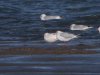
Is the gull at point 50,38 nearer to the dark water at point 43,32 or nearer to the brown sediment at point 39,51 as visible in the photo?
the dark water at point 43,32

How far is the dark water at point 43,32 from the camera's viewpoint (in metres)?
11.5

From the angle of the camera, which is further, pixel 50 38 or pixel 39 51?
pixel 50 38

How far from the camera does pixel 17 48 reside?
14250mm

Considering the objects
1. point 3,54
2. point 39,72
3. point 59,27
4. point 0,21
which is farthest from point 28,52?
point 0,21

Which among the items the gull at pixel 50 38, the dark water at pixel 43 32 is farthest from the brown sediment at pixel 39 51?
the gull at pixel 50 38

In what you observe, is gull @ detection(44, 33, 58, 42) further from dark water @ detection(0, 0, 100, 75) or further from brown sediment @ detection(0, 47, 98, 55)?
brown sediment @ detection(0, 47, 98, 55)

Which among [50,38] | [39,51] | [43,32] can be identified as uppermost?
[43,32]

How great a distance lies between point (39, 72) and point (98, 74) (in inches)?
50.2

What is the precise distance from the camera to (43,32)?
18359mm

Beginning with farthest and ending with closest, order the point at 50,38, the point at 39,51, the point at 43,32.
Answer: the point at 43,32, the point at 50,38, the point at 39,51

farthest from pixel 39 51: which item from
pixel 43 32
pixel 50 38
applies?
pixel 43 32

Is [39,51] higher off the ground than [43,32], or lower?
lower

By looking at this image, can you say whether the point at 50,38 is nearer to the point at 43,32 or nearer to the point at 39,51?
the point at 39,51

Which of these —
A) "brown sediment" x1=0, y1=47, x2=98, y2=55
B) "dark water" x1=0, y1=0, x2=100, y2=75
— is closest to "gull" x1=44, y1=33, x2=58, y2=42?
"dark water" x1=0, y1=0, x2=100, y2=75
